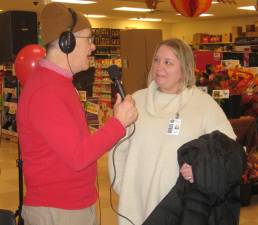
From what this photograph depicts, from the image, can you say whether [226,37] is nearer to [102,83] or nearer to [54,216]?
[102,83]

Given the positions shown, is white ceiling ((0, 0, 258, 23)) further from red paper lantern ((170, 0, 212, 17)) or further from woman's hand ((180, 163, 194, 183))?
woman's hand ((180, 163, 194, 183))

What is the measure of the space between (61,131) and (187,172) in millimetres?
704

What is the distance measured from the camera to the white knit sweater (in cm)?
214

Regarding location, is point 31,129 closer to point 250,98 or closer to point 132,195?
point 132,195

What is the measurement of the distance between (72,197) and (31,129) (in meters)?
0.31

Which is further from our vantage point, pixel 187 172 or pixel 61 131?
pixel 187 172

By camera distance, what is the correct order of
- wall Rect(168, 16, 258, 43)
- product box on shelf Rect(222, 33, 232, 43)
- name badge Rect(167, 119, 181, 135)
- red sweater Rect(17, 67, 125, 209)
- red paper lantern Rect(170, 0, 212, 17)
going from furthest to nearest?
1. wall Rect(168, 16, 258, 43)
2. product box on shelf Rect(222, 33, 232, 43)
3. red paper lantern Rect(170, 0, 212, 17)
4. name badge Rect(167, 119, 181, 135)
5. red sweater Rect(17, 67, 125, 209)

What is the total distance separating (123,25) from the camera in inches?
680

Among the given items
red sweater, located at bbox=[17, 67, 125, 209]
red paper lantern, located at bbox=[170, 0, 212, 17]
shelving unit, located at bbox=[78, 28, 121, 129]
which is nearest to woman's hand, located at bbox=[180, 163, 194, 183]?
red sweater, located at bbox=[17, 67, 125, 209]

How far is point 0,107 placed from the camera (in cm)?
900

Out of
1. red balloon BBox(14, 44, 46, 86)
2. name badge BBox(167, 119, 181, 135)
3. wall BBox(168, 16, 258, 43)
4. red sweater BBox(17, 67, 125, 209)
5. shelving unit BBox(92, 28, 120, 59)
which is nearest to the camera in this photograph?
red sweater BBox(17, 67, 125, 209)

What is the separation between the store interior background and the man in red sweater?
2487 mm

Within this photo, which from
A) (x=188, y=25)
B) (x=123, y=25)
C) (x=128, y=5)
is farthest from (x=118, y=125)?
(x=188, y=25)

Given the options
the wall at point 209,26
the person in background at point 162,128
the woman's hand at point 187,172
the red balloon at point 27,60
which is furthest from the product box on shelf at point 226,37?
the woman's hand at point 187,172
